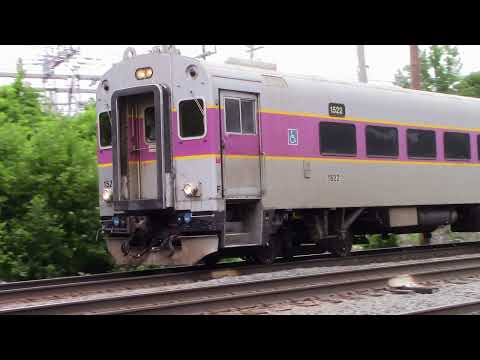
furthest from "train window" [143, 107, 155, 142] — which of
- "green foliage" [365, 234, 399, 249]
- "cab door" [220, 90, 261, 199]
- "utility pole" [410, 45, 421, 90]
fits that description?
"utility pole" [410, 45, 421, 90]

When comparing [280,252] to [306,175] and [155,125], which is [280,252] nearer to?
[306,175]

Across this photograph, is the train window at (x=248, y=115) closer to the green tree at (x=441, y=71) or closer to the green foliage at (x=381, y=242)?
the green foliage at (x=381, y=242)

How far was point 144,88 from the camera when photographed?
11.9m

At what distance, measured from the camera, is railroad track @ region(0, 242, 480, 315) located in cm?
817

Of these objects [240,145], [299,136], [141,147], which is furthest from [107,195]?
[299,136]

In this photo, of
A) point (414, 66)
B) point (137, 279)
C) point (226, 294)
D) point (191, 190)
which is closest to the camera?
point (226, 294)

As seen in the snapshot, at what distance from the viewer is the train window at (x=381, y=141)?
559 inches

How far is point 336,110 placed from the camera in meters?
13.5

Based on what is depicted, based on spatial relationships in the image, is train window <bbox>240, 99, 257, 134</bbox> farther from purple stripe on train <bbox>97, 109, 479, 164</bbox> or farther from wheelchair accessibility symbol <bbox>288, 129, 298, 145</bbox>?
wheelchair accessibility symbol <bbox>288, 129, 298, 145</bbox>

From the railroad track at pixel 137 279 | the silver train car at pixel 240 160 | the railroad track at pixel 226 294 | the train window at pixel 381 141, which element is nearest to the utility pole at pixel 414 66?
the silver train car at pixel 240 160

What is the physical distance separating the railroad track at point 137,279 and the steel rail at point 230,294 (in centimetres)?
76

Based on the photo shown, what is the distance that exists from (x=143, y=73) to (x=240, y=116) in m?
1.88

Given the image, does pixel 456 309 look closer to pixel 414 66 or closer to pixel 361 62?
pixel 414 66

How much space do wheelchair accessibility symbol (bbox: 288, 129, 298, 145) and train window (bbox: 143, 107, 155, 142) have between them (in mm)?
2409
